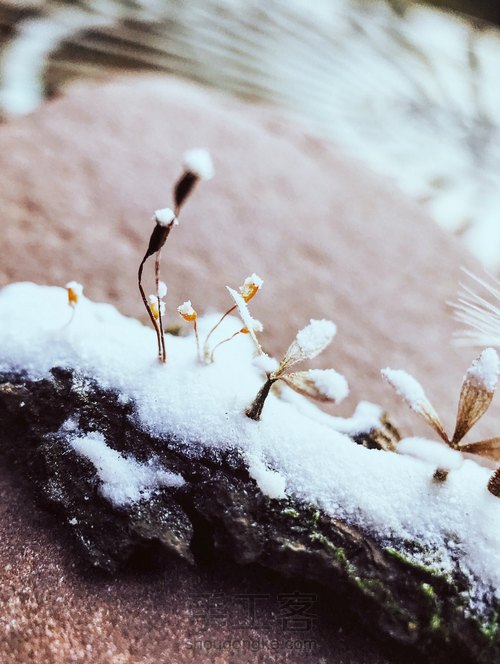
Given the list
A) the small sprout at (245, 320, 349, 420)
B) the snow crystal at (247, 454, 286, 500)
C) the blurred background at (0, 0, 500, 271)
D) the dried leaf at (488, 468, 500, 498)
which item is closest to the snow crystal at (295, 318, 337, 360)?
the small sprout at (245, 320, 349, 420)

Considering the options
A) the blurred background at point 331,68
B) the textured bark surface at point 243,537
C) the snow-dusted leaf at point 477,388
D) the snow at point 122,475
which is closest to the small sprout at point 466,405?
the snow-dusted leaf at point 477,388

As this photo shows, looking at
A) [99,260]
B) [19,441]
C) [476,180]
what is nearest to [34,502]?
[19,441]

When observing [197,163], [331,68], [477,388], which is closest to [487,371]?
[477,388]

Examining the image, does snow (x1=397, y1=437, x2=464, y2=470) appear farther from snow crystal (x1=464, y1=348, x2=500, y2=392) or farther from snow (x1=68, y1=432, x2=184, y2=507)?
snow (x1=68, y1=432, x2=184, y2=507)

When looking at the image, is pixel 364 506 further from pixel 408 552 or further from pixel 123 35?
pixel 123 35

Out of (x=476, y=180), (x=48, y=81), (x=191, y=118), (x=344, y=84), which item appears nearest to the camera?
(x=191, y=118)

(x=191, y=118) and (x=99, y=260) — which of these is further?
(x=191, y=118)
